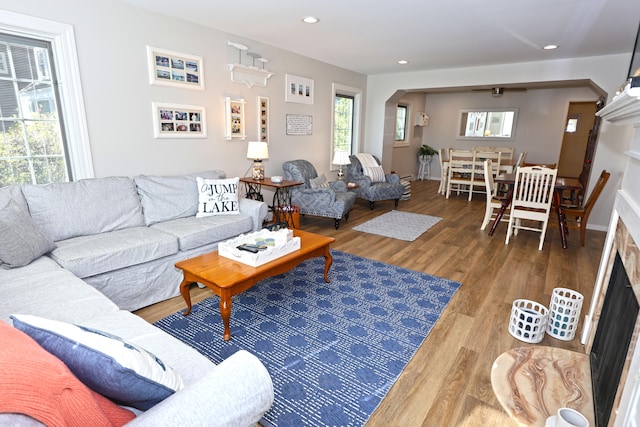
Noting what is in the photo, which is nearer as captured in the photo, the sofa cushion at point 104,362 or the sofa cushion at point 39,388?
the sofa cushion at point 39,388

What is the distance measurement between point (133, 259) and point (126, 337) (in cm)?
116

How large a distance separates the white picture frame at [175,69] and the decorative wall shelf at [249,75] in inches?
17.0

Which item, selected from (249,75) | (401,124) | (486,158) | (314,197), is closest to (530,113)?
(486,158)

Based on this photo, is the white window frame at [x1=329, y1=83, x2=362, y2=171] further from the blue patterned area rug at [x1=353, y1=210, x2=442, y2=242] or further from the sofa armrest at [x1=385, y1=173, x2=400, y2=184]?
the blue patterned area rug at [x1=353, y1=210, x2=442, y2=242]

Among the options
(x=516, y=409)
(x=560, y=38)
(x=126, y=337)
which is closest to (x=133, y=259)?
(x=126, y=337)

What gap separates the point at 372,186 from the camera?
18.9ft

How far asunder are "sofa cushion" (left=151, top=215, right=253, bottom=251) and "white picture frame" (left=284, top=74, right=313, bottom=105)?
7.65 feet

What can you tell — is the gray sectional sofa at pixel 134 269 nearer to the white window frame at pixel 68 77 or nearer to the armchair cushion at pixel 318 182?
the white window frame at pixel 68 77

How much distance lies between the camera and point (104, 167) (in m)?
3.12

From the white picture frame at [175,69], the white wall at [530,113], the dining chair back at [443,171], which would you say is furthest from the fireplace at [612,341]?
the white wall at [530,113]

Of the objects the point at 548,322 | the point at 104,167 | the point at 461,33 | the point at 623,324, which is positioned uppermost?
the point at 461,33

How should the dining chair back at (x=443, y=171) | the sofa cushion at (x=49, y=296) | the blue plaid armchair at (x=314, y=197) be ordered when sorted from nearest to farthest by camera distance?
the sofa cushion at (x=49, y=296), the blue plaid armchair at (x=314, y=197), the dining chair back at (x=443, y=171)

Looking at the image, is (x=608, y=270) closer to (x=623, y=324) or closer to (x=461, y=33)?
(x=623, y=324)

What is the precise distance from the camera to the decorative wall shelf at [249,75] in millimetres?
4023
